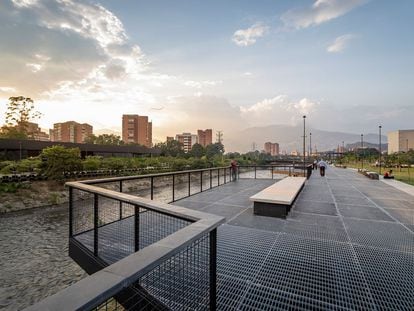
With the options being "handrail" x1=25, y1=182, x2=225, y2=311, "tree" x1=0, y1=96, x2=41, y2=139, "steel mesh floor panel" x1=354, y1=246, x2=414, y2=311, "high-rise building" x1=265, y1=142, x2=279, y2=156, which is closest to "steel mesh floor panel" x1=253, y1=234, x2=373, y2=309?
"steel mesh floor panel" x1=354, y1=246, x2=414, y2=311

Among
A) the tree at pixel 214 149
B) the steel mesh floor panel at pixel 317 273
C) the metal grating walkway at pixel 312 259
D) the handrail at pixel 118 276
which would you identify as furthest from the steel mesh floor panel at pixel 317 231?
the tree at pixel 214 149

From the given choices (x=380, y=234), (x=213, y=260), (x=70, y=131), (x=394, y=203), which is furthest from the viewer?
(x=70, y=131)

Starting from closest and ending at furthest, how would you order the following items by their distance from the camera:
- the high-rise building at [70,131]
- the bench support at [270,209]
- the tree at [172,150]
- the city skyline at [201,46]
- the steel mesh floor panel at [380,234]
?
the steel mesh floor panel at [380,234] < the bench support at [270,209] < the city skyline at [201,46] < the tree at [172,150] < the high-rise building at [70,131]

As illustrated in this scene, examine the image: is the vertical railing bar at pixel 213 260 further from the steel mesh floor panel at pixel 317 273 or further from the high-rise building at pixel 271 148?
the high-rise building at pixel 271 148

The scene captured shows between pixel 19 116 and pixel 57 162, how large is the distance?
31.2 metres

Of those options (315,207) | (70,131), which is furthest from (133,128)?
(315,207)

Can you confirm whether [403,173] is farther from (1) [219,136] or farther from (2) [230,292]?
(1) [219,136]

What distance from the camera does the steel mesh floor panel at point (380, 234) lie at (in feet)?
11.8

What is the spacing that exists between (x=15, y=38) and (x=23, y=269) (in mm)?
16770

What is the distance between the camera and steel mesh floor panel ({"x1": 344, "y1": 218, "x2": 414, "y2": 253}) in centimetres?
358

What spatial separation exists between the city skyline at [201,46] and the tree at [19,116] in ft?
74.0

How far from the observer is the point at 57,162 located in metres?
20.9

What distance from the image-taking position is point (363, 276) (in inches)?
105

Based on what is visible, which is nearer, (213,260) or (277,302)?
(213,260)
